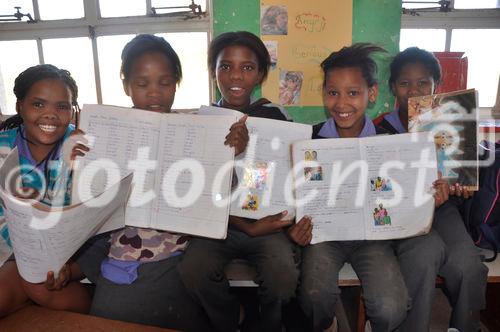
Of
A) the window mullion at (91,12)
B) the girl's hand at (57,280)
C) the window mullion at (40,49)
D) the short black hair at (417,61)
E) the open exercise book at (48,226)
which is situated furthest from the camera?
the window mullion at (40,49)

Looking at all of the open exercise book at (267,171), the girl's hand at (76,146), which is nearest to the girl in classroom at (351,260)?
the open exercise book at (267,171)

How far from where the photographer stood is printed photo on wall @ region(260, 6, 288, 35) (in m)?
2.38

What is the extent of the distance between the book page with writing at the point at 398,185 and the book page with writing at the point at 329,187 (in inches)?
1.7

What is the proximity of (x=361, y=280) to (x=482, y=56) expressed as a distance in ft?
8.95

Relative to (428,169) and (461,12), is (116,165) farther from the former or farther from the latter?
(461,12)

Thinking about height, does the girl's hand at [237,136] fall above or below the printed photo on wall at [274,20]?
below

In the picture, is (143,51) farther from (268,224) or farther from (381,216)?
(381,216)

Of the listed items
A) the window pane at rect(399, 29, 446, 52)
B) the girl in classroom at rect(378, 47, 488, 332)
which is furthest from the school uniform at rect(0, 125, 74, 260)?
the window pane at rect(399, 29, 446, 52)

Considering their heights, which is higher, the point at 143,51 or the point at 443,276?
the point at 143,51

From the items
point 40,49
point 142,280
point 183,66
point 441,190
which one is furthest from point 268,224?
point 40,49

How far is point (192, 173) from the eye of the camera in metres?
1.30

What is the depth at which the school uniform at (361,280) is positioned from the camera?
1.20 m

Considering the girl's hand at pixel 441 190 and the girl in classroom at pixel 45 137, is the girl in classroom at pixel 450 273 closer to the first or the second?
the girl's hand at pixel 441 190

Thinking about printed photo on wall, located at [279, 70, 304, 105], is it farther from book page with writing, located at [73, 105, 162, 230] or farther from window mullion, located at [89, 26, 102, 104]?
window mullion, located at [89, 26, 102, 104]
